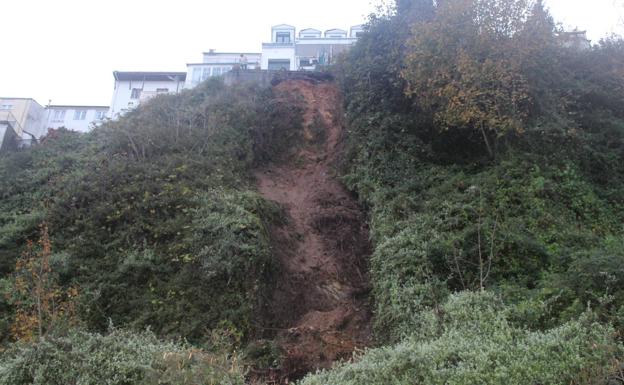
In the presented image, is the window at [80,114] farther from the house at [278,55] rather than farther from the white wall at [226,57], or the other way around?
the house at [278,55]

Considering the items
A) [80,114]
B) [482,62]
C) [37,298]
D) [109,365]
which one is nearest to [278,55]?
[80,114]

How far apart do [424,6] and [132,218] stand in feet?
37.5

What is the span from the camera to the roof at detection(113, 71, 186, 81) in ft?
111

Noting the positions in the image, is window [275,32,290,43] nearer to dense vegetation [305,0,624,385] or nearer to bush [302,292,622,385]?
dense vegetation [305,0,624,385]

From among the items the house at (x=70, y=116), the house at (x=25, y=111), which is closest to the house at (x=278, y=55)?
the house at (x=70, y=116)

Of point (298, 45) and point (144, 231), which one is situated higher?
point (298, 45)

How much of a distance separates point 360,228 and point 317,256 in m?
1.44

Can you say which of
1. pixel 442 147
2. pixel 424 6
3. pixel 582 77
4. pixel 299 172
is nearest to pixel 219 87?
pixel 299 172

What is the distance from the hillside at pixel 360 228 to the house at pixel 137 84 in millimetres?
15592

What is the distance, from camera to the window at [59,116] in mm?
40156

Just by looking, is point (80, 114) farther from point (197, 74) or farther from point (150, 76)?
point (197, 74)

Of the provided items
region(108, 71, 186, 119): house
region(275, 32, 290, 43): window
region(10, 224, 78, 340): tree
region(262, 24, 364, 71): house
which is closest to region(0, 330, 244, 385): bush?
region(10, 224, 78, 340): tree

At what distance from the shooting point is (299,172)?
53.5 feet

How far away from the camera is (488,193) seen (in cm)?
1151
